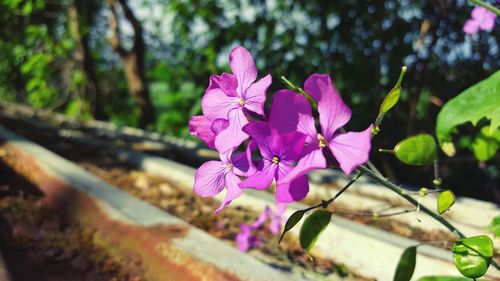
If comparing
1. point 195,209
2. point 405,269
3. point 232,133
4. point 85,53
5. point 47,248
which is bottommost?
point 195,209

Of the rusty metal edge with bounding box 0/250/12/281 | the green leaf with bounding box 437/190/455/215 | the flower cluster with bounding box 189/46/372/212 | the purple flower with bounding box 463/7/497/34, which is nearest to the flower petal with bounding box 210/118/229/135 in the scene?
the flower cluster with bounding box 189/46/372/212

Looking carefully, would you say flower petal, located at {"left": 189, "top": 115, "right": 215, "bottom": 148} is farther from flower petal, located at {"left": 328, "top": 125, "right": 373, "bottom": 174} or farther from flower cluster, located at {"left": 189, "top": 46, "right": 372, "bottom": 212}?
flower petal, located at {"left": 328, "top": 125, "right": 373, "bottom": 174}

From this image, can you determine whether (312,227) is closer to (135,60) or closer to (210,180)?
(210,180)

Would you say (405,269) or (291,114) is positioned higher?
(291,114)

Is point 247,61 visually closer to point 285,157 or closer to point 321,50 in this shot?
point 285,157

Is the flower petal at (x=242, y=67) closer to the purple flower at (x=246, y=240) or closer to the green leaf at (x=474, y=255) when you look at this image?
the green leaf at (x=474, y=255)

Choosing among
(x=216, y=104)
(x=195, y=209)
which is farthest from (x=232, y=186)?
(x=195, y=209)
